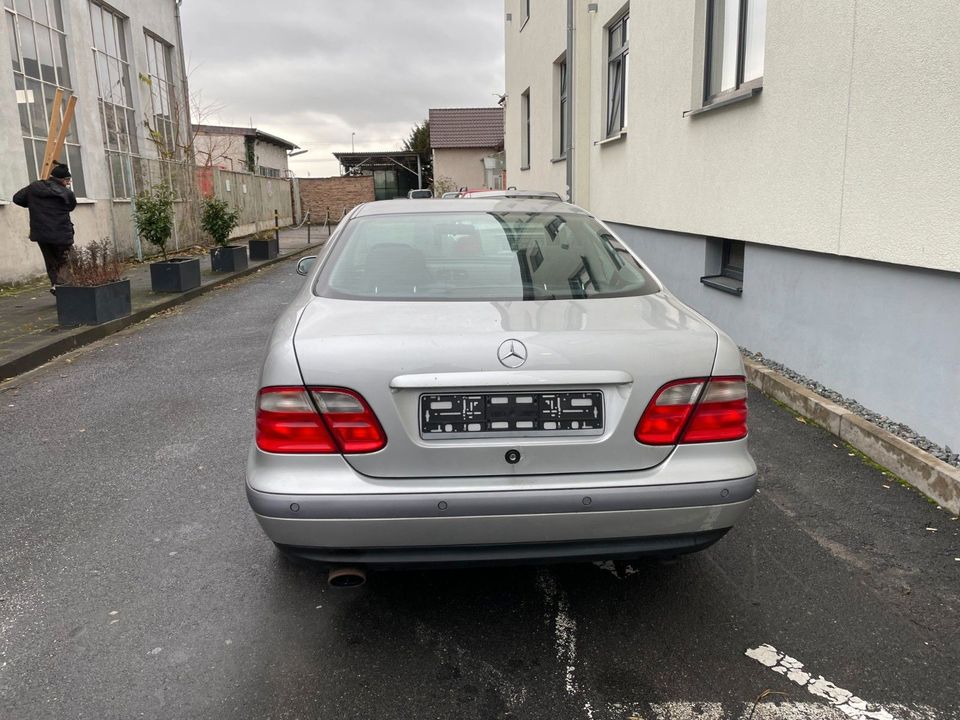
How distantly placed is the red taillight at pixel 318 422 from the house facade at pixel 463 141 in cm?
3817

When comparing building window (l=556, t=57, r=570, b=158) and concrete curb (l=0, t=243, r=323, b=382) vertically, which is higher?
building window (l=556, t=57, r=570, b=158)

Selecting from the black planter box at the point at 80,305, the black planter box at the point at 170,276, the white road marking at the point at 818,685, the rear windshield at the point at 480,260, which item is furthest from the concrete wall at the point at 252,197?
the white road marking at the point at 818,685

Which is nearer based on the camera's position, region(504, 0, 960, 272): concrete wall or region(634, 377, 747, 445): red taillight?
region(634, 377, 747, 445): red taillight

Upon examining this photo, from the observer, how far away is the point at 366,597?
3.19 m

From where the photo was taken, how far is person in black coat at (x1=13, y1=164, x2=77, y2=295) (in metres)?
10.3

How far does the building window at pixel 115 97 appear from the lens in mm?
16562

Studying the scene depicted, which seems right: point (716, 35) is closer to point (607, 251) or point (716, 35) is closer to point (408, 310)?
point (607, 251)

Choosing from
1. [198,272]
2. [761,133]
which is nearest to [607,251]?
[761,133]

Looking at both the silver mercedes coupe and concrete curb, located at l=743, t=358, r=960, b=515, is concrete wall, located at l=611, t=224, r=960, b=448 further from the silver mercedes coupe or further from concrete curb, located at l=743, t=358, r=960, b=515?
the silver mercedes coupe

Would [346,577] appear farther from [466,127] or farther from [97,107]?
[466,127]

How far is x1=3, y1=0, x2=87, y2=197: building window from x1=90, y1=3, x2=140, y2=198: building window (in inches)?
53.2

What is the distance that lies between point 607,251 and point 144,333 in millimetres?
7282

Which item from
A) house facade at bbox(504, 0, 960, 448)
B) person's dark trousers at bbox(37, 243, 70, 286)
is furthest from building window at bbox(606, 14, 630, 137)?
person's dark trousers at bbox(37, 243, 70, 286)


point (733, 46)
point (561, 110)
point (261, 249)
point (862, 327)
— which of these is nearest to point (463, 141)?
point (261, 249)
